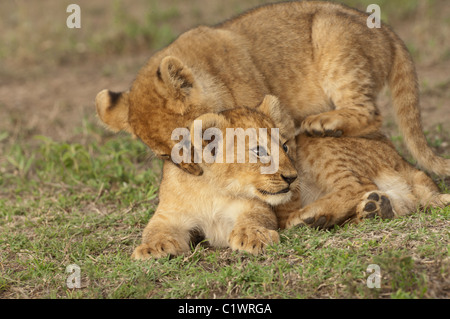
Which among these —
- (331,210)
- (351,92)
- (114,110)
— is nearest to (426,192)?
(331,210)

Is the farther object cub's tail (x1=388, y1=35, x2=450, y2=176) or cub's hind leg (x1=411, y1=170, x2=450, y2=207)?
cub's tail (x1=388, y1=35, x2=450, y2=176)

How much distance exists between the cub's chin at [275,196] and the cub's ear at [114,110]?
1.14 metres

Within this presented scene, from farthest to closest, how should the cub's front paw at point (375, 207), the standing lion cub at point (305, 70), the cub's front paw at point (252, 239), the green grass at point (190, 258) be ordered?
the standing lion cub at point (305, 70), the cub's front paw at point (375, 207), the cub's front paw at point (252, 239), the green grass at point (190, 258)

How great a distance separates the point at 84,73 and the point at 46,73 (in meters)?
0.60

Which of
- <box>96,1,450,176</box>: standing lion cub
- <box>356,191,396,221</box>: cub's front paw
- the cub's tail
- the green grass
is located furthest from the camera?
the cub's tail

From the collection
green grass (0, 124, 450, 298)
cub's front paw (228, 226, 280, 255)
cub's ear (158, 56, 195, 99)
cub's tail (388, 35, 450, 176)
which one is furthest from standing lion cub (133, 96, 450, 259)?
cub's tail (388, 35, 450, 176)

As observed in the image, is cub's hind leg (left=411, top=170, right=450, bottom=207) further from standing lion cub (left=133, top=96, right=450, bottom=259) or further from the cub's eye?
the cub's eye

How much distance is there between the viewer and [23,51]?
9766 millimetres

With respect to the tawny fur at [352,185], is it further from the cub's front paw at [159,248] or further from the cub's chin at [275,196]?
the cub's front paw at [159,248]

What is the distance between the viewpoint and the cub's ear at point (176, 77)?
410 cm

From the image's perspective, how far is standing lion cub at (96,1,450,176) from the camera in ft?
15.5

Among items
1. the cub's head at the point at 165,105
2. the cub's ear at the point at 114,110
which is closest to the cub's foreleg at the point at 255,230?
the cub's head at the point at 165,105

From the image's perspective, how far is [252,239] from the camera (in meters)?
3.97

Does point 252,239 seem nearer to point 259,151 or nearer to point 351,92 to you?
point 259,151
